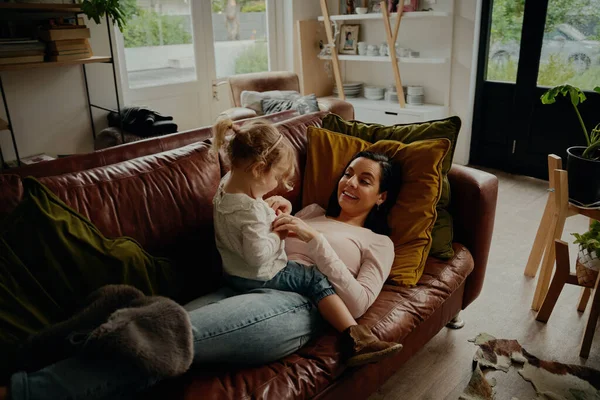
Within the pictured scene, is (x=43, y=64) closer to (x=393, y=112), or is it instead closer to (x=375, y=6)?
(x=393, y=112)

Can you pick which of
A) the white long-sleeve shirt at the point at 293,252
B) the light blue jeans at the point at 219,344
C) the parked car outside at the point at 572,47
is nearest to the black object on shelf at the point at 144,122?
the white long-sleeve shirt at the point at 293,252

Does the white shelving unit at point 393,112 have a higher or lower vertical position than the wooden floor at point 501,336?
higher

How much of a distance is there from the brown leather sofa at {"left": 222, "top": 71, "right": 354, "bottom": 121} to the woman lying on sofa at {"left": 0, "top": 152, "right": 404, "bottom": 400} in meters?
2.28

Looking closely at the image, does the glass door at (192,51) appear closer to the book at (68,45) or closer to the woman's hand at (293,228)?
the book at (68,45)

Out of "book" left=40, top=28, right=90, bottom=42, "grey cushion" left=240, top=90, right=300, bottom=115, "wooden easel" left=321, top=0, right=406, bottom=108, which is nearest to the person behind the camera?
"book" left=40, top=28, right=90, bottom=42

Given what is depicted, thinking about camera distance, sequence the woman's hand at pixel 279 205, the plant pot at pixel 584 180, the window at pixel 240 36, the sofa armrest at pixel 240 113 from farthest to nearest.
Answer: the window at pixel 240 36, the sofa armrest at pixel 240 113, the plant pot at pixel 584 180, the woman's hand at pixel 279 205

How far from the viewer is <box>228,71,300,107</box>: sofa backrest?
4254 mm

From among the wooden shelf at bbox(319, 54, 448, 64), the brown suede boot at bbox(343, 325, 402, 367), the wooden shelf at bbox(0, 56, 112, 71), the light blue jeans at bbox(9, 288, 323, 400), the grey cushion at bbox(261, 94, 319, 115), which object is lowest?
the brown suede boot at bbox(343, 325, 402, 367)

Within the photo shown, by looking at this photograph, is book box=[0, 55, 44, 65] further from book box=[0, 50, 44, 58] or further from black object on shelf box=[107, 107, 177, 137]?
black object on shelf box=[107, 107, 177, 137]

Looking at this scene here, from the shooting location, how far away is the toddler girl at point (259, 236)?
4.80 feet

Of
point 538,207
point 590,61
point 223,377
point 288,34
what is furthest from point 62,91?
point 590,61

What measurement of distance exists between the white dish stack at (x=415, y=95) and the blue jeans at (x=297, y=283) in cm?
338

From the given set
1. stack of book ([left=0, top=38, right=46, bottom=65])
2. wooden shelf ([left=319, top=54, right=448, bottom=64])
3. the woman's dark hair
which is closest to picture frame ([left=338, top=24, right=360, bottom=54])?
wooden shelf ([left=319, top=54, right=448, bottom=64])

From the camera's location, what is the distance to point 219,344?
1285 millimetres
